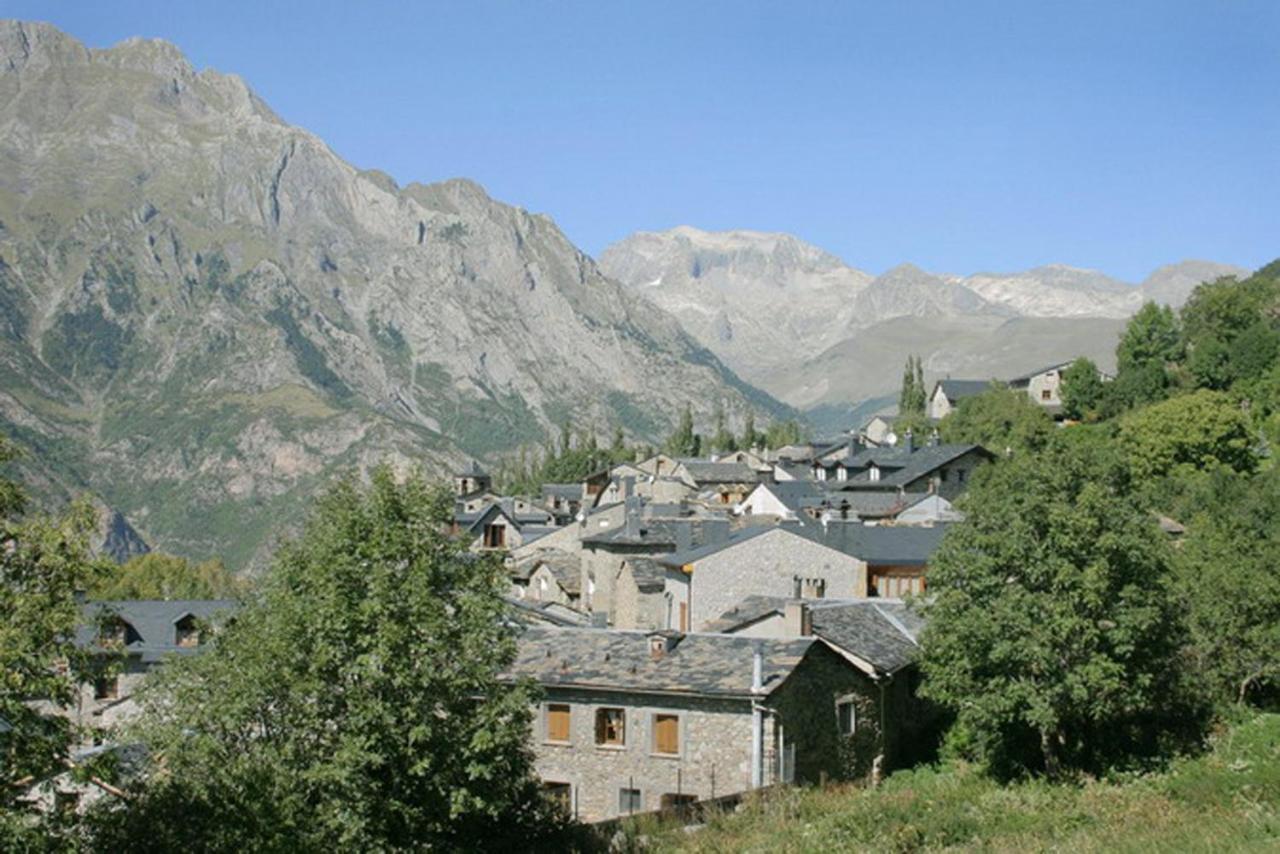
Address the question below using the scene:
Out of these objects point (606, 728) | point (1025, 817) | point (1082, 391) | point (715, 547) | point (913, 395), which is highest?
point (913, 395)

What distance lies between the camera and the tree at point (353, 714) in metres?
22.5

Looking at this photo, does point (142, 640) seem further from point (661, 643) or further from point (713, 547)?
point (661, 643)

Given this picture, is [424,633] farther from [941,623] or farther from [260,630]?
[941,623]

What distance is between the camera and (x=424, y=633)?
24047 mm

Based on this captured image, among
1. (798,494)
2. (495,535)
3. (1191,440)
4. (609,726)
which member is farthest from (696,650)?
(495,535)

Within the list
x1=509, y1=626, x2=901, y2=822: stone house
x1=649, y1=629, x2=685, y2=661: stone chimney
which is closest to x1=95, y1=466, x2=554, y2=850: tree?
x1=509, y1=626, x2=901, y2=822: stone house

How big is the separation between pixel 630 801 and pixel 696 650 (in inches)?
180

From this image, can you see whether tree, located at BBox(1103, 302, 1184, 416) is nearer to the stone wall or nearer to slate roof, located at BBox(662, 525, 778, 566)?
slate roof, located at BBox(662, 525, 778, 566)

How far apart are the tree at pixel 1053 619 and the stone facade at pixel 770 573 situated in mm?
17262

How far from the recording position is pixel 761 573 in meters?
55.7

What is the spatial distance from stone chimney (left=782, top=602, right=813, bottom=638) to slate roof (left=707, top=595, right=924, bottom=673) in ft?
1.05

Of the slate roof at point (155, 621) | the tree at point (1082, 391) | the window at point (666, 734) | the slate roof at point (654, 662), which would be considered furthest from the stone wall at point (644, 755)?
the tree at point (1082, 391)

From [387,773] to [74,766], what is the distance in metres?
6.36

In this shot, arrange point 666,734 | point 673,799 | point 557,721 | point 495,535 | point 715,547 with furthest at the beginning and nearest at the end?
point 495,535 → point 715,547 → point 557,721 → point 666,734 → point 673,799
